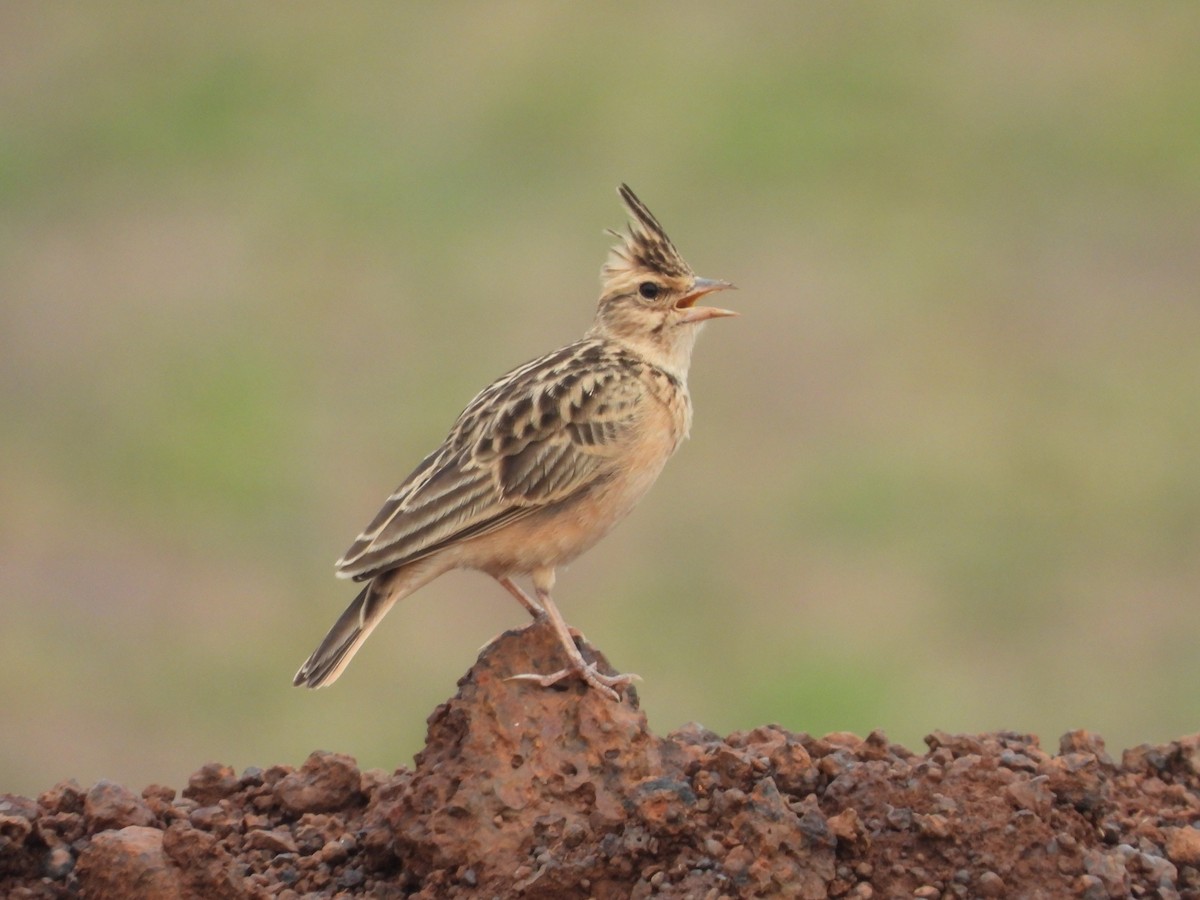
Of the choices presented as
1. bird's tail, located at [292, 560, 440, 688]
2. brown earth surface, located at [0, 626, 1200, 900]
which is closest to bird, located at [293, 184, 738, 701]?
bird's tail, located at [292, 560, 440, 688]

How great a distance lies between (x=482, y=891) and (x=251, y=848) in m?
0.89

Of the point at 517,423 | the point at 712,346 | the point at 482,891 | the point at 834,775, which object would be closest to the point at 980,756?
the point at 834,775

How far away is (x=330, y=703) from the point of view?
14383 mm

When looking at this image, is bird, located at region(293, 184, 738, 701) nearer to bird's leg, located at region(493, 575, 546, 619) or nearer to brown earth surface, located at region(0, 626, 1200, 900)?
bird's leg, located at region(493, 575, 546, 619)

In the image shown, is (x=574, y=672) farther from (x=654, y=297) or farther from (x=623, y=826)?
(x=654, y=297)

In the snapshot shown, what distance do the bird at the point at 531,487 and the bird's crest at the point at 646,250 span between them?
96 millimetres

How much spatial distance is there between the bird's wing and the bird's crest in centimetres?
70

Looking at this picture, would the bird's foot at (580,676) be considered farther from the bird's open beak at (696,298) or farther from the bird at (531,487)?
the bird's open beak at (696,298)

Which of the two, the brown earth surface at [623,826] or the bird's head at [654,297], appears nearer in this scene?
the brown earth surface at [623,826]

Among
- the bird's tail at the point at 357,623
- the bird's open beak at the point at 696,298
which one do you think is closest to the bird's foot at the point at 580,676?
the bird's tail at the point at 357,623

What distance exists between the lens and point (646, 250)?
332 inches

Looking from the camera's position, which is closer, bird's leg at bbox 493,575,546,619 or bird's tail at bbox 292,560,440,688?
bird's tail at bbox 292,560,440,688

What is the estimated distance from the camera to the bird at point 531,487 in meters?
7.05

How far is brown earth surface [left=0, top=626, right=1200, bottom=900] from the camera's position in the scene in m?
5.88
